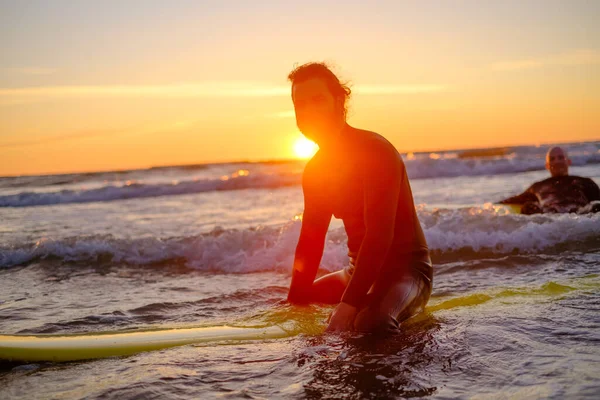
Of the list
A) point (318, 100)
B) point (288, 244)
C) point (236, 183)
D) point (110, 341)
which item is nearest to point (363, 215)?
point (318, 100)

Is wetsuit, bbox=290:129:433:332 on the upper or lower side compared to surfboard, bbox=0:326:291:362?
upper

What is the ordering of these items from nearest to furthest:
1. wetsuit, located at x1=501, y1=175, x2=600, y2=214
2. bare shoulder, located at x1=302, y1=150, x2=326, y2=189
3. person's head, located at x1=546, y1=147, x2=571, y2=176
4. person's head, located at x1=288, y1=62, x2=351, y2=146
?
person's head, located at x1=288, y1=62, x2=351, y2=146, bare shoulder, located at x1=302, y1=150, x2=326, y2=189, wetsuit, located at x1=501, y1=175, x2=600, y2=214, person's head, located at x1=546, y1=147, x2=571, y2=176

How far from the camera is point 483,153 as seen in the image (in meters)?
45.8

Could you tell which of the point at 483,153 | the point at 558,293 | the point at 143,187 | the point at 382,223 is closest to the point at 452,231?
the point at 558,293

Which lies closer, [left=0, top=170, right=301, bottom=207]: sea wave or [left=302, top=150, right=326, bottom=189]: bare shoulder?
[left=302, top=150, right=326, bottom=189]: bare shoulder

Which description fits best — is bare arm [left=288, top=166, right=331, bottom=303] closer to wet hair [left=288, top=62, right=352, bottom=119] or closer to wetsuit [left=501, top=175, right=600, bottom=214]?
wet hair [left=288, top=62, right=352, bottom=119]

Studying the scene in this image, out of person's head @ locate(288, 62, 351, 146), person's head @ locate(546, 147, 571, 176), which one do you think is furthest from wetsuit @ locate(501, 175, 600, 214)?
person's head @ locate(288, 62, 351, 146)

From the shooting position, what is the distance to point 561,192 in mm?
9352

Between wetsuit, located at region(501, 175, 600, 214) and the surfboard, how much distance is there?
643cm

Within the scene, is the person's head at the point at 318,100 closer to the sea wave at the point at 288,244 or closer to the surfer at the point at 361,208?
the surfer at the point at 361,208

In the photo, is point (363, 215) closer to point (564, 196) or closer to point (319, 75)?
point (319, 75)

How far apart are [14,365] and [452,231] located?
6397 millimetres

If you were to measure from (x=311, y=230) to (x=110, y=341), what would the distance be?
65.8 inches

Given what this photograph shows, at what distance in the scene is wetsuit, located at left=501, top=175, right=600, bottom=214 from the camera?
29.8 feet
